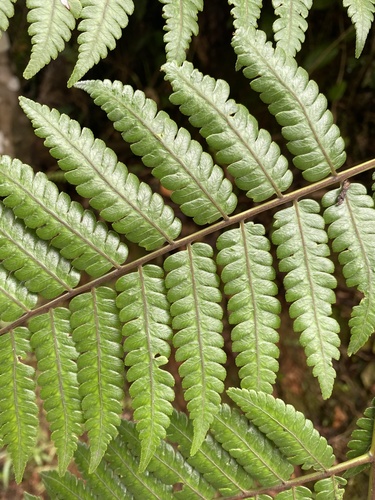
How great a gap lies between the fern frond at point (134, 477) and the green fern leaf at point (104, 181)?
632 millimetres

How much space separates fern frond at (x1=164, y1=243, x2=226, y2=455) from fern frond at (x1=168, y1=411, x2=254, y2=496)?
0.39 feet

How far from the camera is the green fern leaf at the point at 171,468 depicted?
4.99 feet

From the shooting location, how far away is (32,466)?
3156 millimetres

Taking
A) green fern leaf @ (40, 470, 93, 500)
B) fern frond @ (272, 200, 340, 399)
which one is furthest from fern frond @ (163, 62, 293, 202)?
green fern leaf @ (40, 470, 93, 500)

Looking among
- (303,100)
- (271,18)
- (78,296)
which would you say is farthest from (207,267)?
(271,18)

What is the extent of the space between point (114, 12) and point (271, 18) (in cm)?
136

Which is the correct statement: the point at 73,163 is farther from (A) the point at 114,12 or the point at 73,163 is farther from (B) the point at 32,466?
(B) the point at 32,466

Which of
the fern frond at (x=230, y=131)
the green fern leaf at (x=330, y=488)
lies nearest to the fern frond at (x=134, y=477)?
the green fern leaf at (x=330, y=488)

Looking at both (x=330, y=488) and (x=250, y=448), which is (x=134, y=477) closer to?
(x=250, y=448)

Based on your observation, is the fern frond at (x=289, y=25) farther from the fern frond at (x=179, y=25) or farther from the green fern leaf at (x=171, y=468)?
the green fern leaf at (x=171, y=468)

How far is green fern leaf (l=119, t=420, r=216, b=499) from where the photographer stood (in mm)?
1521

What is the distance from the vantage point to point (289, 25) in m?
1.38

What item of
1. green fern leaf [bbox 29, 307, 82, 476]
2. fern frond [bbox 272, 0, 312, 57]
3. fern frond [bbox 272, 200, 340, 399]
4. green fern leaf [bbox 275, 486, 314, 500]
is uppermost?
fern frond [bbox 272, 0, 312, 57]

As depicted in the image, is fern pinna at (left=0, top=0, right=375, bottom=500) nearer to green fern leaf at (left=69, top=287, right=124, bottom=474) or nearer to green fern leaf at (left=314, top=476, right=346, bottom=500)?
green fern leaf at (left=69, top=287, right=124, bottom=474)
